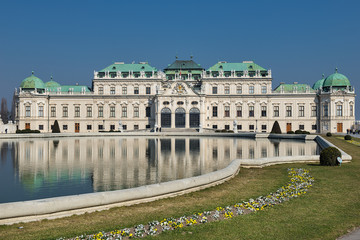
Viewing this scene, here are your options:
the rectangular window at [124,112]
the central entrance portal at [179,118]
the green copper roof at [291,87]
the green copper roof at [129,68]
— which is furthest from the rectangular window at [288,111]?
the rectangular window at [124,112]

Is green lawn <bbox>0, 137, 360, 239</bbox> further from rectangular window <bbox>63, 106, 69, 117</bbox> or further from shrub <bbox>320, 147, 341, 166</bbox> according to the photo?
rectangular window <bbox>63, 106, 69, 117</bbox>

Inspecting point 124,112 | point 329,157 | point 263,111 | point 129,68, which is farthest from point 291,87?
point 329,157

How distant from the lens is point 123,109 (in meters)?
84.6

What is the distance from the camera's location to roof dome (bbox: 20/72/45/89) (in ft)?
276

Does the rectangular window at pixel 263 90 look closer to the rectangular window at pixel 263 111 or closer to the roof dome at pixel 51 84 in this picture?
the rectangular window at pixel 263 111

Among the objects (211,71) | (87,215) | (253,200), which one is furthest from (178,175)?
(211,71)

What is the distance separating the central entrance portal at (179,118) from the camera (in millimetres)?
79750

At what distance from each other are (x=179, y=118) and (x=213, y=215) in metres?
69.4

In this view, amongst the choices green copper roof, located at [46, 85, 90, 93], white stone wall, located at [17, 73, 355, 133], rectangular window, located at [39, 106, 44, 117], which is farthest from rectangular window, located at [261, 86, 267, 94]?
rectangular window, located at [39, 106, 44, 117]

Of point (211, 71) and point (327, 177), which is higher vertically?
point (211, 71)

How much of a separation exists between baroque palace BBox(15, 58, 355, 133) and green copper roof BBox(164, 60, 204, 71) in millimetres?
1779

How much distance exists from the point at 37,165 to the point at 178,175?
10831 millimetres

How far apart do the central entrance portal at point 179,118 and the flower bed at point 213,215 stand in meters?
64.2

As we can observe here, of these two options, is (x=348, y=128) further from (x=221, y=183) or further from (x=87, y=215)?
(x=87, y=215)
